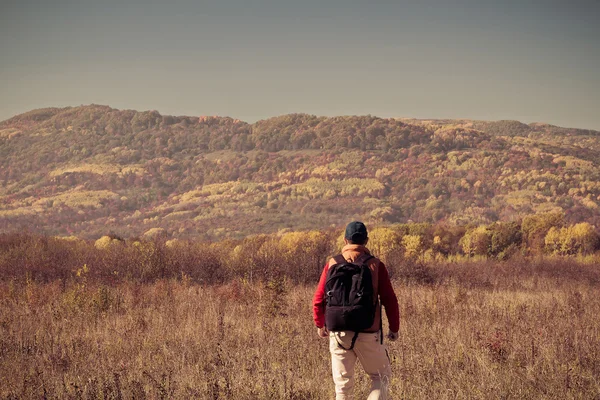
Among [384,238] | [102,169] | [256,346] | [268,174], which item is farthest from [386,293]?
→ [102,169]

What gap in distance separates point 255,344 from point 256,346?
112 mm

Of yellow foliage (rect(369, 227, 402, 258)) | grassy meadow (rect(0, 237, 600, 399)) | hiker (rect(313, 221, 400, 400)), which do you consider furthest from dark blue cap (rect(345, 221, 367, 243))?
yellow foliage (rect(369, 227, 402, 258))

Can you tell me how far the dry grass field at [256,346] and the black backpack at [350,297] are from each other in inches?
64.7

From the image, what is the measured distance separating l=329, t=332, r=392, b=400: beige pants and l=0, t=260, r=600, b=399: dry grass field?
1.26m

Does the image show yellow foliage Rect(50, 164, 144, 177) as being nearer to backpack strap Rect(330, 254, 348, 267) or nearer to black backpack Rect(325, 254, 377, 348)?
backpack strap Rect(330, 254, 348, 267)

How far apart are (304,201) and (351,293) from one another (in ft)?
214

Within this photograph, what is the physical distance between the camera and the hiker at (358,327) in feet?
16.6

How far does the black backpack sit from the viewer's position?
498 cm

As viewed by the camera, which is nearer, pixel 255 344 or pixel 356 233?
pixel 356 233

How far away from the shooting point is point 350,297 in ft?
16.4

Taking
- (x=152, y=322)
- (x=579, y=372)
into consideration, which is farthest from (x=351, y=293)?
(x=152, y=322)

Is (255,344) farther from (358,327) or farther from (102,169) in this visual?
(102,169)

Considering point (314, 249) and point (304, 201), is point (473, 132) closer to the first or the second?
point (304, 201)

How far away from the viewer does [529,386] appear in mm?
6836
